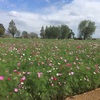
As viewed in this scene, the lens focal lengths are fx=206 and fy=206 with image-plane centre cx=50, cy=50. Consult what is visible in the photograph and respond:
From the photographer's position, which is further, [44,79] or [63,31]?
[63,31]

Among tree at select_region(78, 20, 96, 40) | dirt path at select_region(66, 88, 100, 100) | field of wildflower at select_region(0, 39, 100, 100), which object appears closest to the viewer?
field of wildflower at select_region(0, 39, 100, 100)

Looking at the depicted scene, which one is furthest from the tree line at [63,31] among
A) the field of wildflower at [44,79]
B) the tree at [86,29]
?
the field of wildflower at [44,79]

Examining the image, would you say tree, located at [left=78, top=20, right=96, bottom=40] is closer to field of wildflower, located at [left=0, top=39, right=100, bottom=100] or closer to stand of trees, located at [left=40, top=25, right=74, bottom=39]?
stand of trees, located at [left=40, top=25, right=74, bottom=39]

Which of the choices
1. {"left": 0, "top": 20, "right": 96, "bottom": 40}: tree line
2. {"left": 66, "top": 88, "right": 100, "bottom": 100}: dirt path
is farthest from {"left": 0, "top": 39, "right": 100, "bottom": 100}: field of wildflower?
{"left": 0, "top": 20, "right": 96, "bottom": 40}: tree line

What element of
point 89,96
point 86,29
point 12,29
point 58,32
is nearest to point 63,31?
point 58,32

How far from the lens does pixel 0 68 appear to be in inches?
243

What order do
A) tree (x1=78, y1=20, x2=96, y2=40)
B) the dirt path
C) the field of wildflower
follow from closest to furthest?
the field of wildflower, the dirt path, tree (x1=78, y1=20, x2=96, y2=40)

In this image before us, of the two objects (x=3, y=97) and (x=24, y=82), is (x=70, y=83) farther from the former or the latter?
(x=3, y=97)

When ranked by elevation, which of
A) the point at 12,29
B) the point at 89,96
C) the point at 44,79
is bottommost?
the point at 89,96

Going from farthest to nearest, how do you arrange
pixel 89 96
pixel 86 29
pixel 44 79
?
pixel 86 29 < pixel 89 96 < pixel 44 79

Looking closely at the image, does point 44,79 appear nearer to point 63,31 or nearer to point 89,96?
point 89,96

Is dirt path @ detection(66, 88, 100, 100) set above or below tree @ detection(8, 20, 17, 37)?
below

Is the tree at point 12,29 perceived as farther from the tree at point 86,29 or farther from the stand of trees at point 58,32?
the tree at point 86,29

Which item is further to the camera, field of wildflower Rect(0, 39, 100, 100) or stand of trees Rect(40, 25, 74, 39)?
stand of trees Rect(40, 25, 74, 39)
